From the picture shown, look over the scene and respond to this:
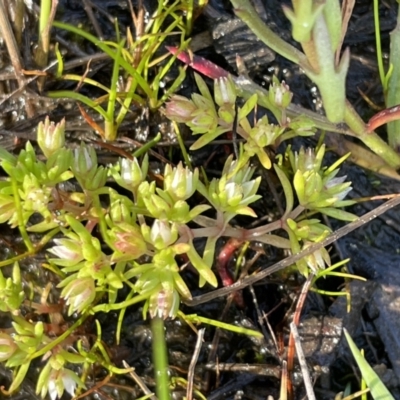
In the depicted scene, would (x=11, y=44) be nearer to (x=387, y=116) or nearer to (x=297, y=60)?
(x=297, y=60)

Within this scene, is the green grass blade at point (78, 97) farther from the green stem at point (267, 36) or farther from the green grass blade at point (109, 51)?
the green stem at point (267, 36)

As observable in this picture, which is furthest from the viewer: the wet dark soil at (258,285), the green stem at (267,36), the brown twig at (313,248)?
the wet dark soil at (258,285)

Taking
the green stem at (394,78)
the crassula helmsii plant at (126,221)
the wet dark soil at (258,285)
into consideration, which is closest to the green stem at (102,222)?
the crassula helmsii plant at (126,221)

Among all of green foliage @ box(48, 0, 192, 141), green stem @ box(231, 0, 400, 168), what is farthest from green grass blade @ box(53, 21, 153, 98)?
green stem @ box(231, 0, 400, 168)

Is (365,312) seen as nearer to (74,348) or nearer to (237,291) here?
(237,291)

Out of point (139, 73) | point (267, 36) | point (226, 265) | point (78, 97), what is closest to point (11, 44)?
point (78, 97)

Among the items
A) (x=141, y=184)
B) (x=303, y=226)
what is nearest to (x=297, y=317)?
(x=303, y=226)

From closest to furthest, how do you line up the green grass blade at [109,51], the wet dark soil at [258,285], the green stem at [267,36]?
the green stem at [267,36] < the green grass blade at [109,51] < the wet dark soil at [258,285]

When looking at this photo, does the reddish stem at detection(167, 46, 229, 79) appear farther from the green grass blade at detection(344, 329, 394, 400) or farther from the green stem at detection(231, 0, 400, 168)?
the green grass blade at detection(344, 329, 394, 400)
